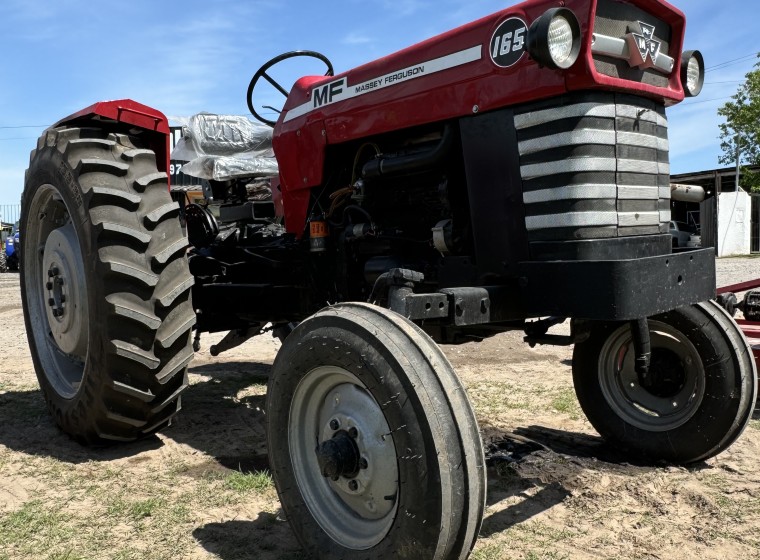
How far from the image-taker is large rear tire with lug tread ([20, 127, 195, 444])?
11.4 ft

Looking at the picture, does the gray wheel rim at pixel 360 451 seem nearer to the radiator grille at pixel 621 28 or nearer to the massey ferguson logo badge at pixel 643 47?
the radiator grille at pixel 621 28

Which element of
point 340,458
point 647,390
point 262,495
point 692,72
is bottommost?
point 262,495

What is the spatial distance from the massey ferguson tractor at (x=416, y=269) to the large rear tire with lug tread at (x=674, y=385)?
0.4 inches

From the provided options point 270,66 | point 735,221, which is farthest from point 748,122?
point 270,66

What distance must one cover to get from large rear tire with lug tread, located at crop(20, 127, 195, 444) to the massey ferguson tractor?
1 cm

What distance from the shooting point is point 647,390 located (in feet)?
12.5

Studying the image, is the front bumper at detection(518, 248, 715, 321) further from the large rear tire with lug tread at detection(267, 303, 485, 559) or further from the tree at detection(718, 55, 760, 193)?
the tree at detection(718, 55, 760, 193)

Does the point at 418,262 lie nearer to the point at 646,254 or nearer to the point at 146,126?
the point at 646,254

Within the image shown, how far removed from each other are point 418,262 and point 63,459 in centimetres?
215

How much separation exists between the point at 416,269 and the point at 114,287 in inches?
59.3

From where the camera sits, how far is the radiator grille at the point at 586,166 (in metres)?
2.75

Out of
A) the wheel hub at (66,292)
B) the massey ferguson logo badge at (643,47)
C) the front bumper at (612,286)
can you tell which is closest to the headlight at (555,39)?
the massey ferguson logo badge at (643,47)

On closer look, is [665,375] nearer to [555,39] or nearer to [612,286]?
[612,286]

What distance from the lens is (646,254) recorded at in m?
2.93
